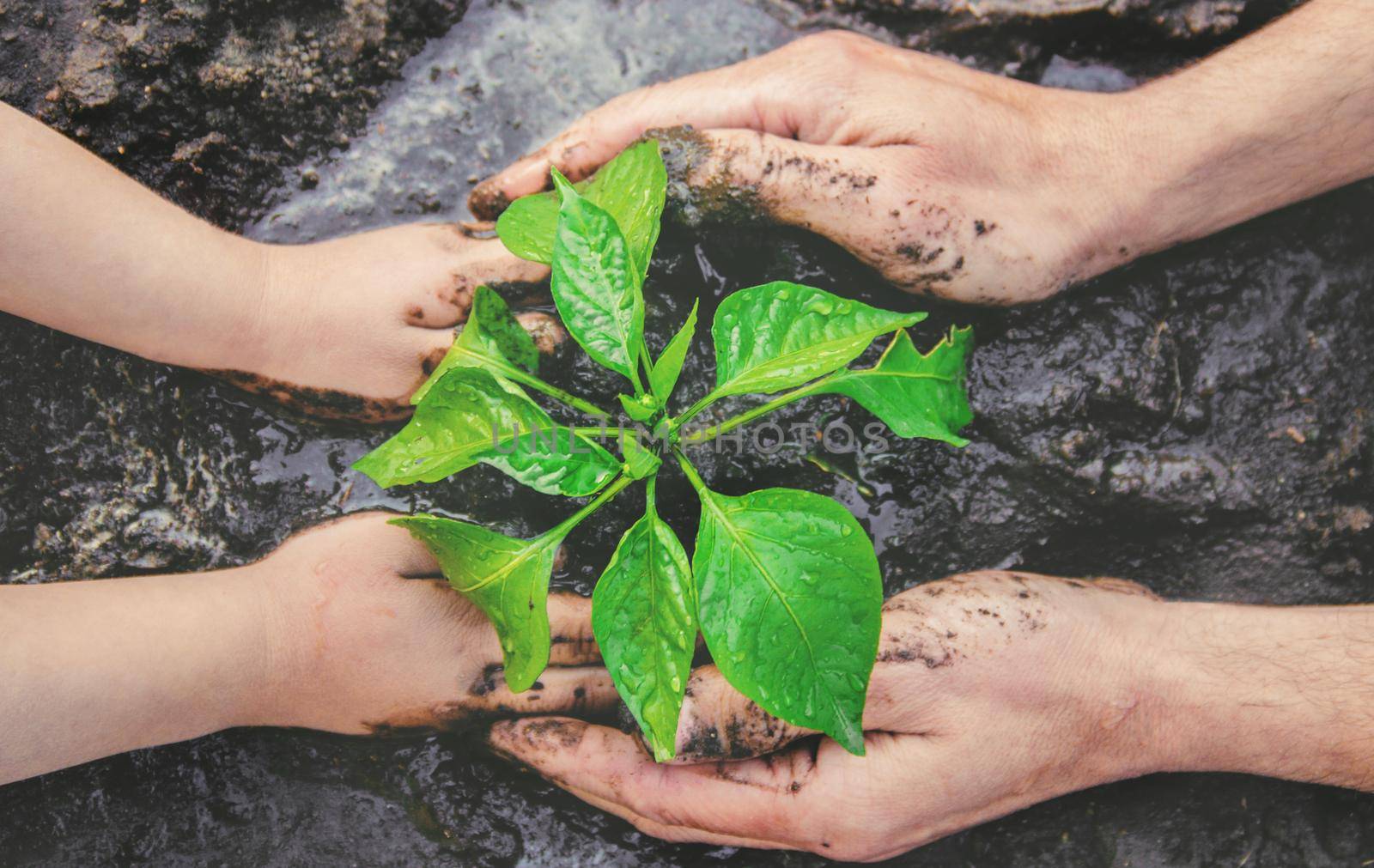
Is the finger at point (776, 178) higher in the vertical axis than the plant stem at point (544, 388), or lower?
higher

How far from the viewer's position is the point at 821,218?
1.50m

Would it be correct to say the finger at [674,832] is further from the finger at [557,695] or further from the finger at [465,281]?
the finger at [465,281]

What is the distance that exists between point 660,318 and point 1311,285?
1214mm

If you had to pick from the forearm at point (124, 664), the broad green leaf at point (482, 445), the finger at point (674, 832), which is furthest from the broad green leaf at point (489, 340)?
the finger at point (674, 832)

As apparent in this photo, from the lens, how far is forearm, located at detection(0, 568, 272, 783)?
1.37 meters

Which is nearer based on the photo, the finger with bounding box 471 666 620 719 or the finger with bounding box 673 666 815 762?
the finger with bounding box 673 666 815 762

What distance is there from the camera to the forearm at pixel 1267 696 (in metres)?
1.47

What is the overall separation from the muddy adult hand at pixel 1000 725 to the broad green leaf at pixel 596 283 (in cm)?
62

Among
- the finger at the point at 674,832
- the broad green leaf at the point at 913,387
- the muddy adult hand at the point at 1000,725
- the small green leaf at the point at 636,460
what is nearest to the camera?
the small green leaf at the point at 636,460

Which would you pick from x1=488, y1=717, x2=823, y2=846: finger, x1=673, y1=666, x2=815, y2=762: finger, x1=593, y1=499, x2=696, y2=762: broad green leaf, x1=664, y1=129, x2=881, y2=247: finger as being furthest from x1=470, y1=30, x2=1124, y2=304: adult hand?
x1=488, y1=717, x2=823, y2=846: finger

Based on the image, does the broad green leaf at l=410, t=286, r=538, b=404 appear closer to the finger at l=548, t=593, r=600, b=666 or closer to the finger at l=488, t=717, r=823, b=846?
the finger at l=548, t=593, r=600, b=666

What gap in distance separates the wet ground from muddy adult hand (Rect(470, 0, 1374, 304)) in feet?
0.30

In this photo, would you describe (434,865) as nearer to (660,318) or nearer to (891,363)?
(660,318)

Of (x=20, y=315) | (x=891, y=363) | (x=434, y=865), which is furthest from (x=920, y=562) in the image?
(x=20, y=315)
